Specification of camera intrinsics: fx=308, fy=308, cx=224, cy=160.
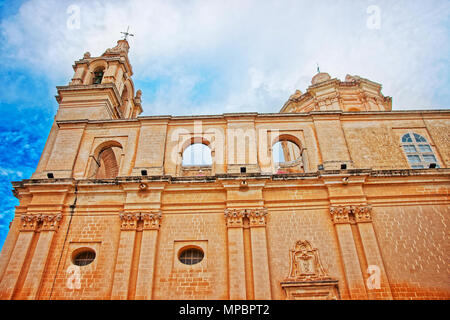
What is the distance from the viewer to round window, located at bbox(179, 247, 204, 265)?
40.6ft

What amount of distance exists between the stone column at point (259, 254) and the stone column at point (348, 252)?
2.88 m

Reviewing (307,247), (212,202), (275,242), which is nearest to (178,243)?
(212,202)

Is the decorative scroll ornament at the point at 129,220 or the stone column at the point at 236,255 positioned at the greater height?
the decorative scroll ornament at the point at 129,220

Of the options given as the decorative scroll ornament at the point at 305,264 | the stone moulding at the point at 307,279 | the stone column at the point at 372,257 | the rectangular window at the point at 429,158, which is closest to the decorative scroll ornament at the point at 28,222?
the stone moulding at the point at 307,279

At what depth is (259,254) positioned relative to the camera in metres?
11.8

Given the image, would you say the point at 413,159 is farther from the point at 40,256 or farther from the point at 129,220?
the point at 40,256

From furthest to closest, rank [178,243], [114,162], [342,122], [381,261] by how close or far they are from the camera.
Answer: [114,162] → [342,122] → [178,243] → [381,261]

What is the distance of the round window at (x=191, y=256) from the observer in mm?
12375

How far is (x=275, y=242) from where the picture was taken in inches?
484

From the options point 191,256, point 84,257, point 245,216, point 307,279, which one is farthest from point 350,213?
point 84,257

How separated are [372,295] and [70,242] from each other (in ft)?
38.7

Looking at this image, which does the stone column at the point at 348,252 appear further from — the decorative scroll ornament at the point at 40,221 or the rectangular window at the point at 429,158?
the decorative scroll ornament at the point at 40,221
